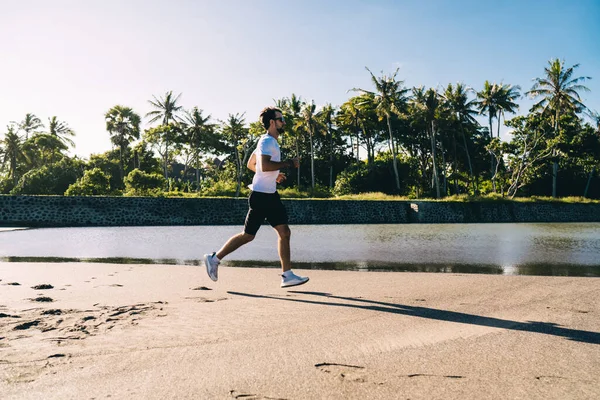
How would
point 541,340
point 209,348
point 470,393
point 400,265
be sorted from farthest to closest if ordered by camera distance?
point 400,265 → point 541,340 → point 209,348 → point 470,393

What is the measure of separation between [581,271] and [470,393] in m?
5.13

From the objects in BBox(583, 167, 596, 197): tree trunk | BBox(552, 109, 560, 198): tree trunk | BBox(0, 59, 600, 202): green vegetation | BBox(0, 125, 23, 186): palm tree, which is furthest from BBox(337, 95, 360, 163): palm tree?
BBox(0, 125, 23, 186): palm tree

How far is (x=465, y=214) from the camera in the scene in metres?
33.4

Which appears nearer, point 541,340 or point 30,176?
point 541,340

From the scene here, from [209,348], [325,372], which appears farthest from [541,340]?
[209,348]

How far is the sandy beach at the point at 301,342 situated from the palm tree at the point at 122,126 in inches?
2237

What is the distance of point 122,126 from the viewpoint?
56.8 meters

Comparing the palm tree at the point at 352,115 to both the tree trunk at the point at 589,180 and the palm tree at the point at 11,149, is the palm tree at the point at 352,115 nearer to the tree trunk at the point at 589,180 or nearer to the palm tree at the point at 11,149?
the tree trunk at the point at 589,180

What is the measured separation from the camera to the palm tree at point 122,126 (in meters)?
57.0

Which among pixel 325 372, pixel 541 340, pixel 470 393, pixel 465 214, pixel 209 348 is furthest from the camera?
pixel 465 214

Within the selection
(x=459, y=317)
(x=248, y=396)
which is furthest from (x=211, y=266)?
(x=248, y=396)

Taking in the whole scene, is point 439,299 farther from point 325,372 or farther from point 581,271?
point 581,271

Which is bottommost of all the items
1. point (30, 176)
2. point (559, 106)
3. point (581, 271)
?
point (581, 271)

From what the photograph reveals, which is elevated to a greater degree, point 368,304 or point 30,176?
point 30,176
